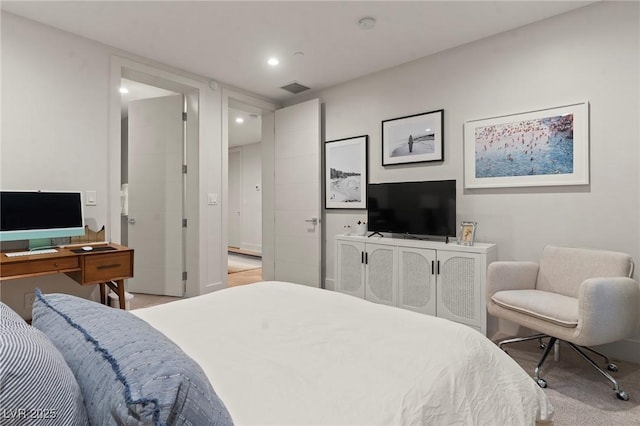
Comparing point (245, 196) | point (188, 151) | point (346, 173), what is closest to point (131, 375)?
point (346, 173)

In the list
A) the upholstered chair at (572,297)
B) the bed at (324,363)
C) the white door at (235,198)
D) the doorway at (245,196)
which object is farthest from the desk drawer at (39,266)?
the white door at (235,198)

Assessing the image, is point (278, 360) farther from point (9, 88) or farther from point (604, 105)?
point (9, 88)

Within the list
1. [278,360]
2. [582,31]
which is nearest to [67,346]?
[278,360]

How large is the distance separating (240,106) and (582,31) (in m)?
3.68

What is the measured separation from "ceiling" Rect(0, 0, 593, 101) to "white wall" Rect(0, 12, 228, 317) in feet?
0.52

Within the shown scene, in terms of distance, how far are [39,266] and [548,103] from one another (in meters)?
4.10

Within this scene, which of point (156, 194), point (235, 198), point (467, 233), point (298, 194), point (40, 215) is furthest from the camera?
point (235, 198)

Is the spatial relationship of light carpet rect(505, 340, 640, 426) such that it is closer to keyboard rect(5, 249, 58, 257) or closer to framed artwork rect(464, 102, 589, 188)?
framed artwork rect(464, 102, 589, 188)

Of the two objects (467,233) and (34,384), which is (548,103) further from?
(34,384)

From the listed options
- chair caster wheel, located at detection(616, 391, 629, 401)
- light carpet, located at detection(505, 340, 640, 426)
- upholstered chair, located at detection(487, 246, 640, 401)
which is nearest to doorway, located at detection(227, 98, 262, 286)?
upholstered chair, located at detection(487, 246, 640, 401)

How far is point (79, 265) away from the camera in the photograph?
8.65 ft

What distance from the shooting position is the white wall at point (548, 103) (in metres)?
2.48

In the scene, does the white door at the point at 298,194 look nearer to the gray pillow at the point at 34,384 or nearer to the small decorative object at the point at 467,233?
the small decorative object at the point at 467,233

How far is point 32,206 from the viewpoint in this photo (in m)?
2.70
